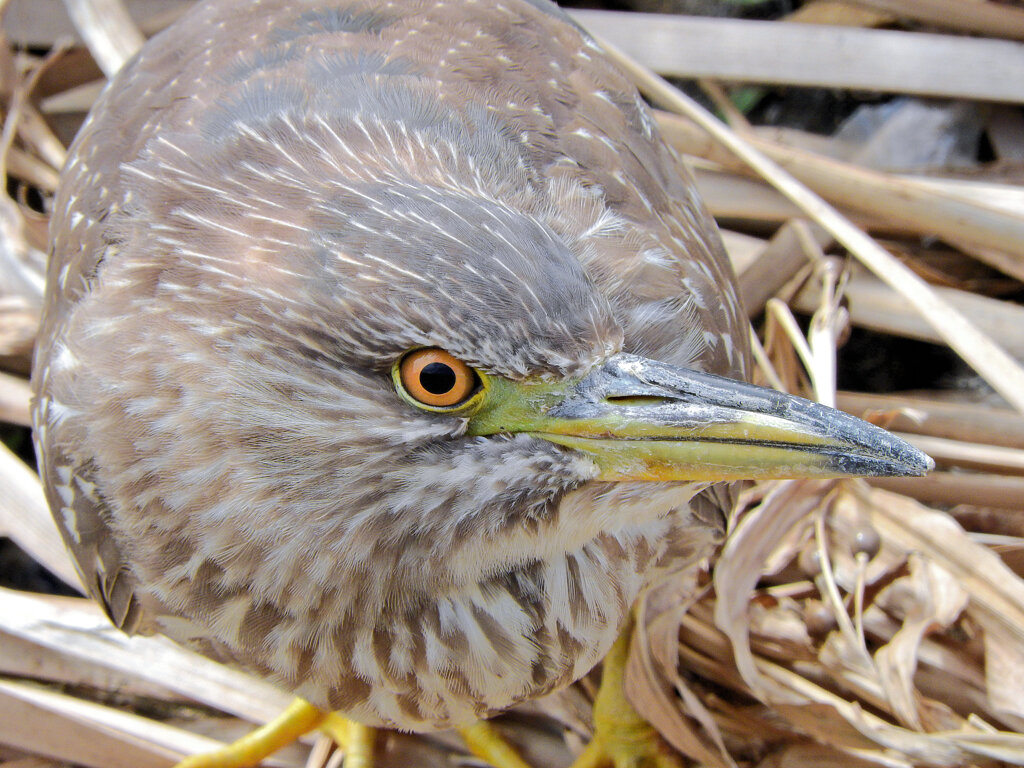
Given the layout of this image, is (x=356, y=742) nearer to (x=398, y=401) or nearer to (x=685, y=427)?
(x=398, y=401)

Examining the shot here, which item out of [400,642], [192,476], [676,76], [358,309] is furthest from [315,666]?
[676,76]

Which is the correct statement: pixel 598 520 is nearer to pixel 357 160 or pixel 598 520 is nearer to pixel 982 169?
pixel 357 160

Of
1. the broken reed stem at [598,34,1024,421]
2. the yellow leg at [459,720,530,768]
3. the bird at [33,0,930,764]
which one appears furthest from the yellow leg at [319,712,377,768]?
the broken reed stem at [598,34,1024,421]

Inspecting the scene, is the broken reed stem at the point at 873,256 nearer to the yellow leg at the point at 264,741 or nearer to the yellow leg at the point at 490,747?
the yellow leg at the point at 490,747

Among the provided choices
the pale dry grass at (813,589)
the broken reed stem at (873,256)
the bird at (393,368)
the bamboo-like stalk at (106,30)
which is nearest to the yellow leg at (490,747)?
the pale dry grass at (813,589)

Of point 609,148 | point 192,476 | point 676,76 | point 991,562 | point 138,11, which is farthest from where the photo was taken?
point 138,11

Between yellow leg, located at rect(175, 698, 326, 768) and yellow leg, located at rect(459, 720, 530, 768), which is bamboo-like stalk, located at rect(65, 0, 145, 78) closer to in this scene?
yellow leg, located at rect(175, 698, 326, 768)

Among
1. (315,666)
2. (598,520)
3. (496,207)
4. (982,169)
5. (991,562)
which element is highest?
(496,207)

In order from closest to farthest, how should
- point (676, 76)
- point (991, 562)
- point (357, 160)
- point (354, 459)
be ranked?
point (354, 459) < point (357, 160) < point (991, 562) < point (676, 76)
